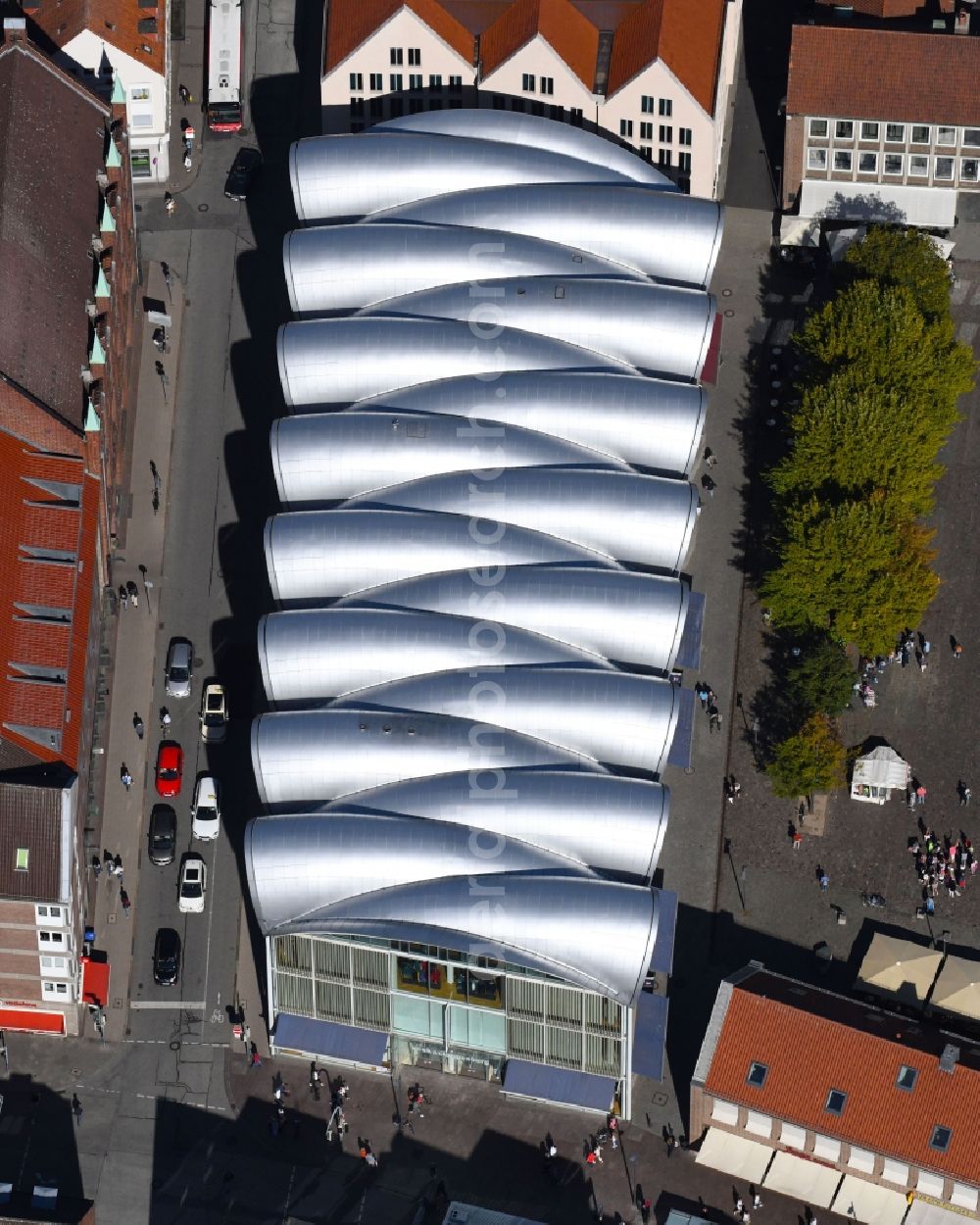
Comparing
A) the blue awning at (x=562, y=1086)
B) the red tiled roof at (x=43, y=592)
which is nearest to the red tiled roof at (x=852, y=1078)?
the blue awning at (x=562, y=1086)

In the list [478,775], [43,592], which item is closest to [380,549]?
[478,775]

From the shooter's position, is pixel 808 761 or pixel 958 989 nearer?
pixel 958 989

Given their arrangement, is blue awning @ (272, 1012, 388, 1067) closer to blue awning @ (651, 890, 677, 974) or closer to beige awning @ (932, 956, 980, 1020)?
blue awning @ (651, 890, 677, 974)

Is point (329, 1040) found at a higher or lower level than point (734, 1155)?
higher

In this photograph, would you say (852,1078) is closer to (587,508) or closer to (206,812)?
(587,508)

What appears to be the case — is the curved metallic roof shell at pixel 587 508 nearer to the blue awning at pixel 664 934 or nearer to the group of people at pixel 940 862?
the blue awning at pixel 664 934

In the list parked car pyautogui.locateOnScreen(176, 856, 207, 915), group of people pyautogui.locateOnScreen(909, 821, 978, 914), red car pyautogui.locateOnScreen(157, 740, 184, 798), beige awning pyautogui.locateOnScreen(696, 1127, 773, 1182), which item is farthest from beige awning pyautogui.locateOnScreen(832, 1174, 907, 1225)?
red car pyautogui.locateOnScreen(157, 740, 184, 798)
